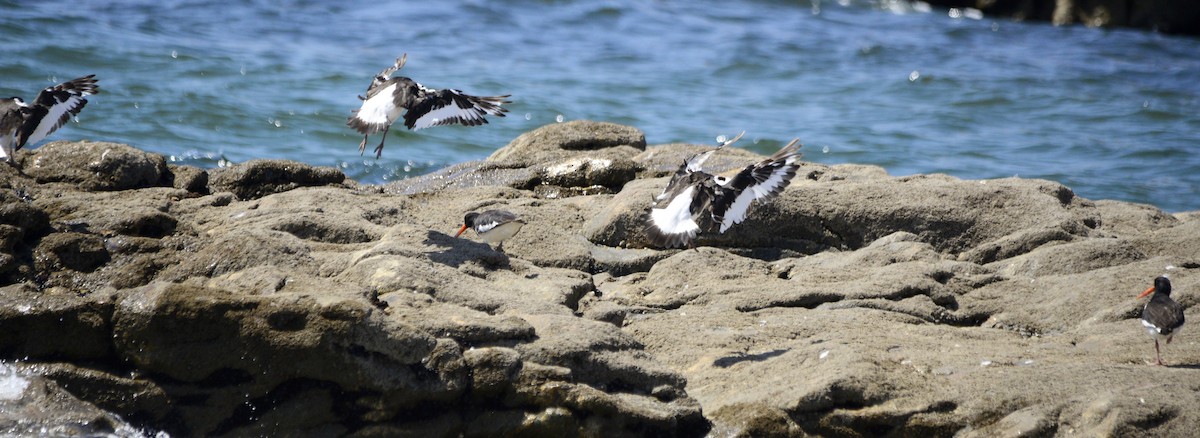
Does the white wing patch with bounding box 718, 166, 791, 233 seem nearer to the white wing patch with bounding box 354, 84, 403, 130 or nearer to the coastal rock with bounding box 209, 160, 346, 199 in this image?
the white wing patch with bounding box 354, 84, 403, 130

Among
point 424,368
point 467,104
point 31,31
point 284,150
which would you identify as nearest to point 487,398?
point 424,368

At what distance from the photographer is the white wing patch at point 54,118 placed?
28.3 feet

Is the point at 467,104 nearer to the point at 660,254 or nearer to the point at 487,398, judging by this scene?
the point at 660,254

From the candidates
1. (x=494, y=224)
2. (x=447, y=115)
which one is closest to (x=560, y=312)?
(x=494, y=224)

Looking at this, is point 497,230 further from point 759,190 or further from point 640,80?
point 640,80

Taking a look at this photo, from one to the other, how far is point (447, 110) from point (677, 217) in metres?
2.29

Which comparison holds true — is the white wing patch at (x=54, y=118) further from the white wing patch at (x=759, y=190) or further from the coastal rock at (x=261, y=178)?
the white wing patch at (x=759, y=190)

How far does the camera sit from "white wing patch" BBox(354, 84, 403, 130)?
8508 millimetres

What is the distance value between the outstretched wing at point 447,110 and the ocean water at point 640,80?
445 centimetres

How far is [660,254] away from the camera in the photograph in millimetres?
7910

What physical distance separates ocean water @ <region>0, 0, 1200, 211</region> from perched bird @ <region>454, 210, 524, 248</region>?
18.8ft

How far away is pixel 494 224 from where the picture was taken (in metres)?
7.27

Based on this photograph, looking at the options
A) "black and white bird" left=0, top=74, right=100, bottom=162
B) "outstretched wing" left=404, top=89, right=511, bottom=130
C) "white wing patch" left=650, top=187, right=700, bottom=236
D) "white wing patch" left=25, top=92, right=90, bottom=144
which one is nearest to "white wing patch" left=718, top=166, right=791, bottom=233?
"white wing patch" left=650, top=187, right=700, bottom=236

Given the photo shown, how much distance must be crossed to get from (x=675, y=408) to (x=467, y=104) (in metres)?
3.69
